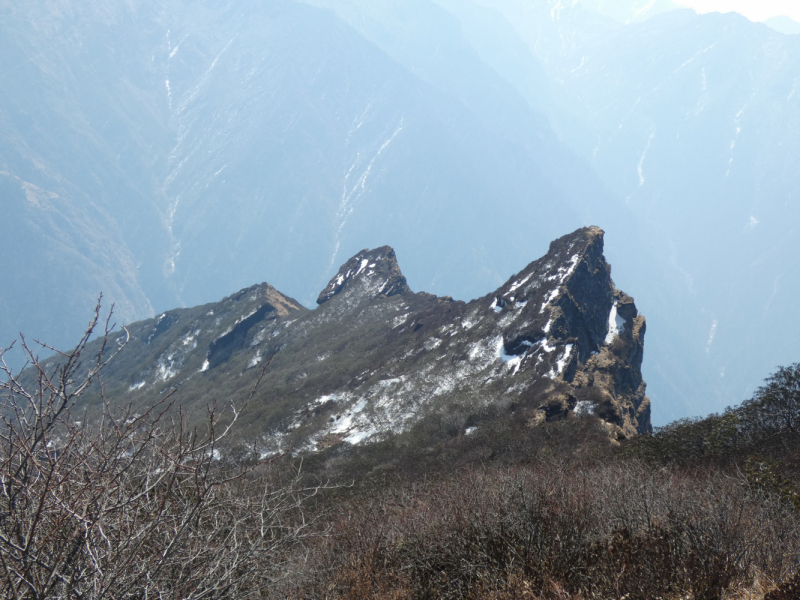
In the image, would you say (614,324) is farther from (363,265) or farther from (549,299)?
(363,265)

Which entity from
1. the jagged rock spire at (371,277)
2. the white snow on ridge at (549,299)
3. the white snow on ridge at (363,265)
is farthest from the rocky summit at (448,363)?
the white snow on ridge at (363,265)

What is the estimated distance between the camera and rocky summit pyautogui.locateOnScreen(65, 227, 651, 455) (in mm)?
66062

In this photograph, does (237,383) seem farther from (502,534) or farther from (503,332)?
(502,534)

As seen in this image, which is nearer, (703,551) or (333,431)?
(703,551)

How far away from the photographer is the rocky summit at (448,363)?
217ft

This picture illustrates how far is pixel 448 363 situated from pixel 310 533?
222 feet

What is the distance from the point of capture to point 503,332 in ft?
264

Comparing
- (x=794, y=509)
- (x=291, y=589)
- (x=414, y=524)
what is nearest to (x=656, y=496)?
(x=794, y=509)

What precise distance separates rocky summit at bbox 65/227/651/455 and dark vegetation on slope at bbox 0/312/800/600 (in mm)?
36032

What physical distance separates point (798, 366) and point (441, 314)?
69846 millimetres

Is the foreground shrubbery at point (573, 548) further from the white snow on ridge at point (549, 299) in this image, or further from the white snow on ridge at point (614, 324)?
the white snow on ridge at point (614, 324)

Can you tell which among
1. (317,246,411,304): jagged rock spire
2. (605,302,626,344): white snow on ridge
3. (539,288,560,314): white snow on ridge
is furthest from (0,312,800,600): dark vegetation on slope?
(317,246,411,304): jagged rock spire

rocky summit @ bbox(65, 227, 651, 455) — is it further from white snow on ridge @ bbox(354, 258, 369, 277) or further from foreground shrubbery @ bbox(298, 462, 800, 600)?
foreground shrubbery @ bbox(298, 462, 800, 600)

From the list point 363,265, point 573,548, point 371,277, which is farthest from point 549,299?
point 363,265
